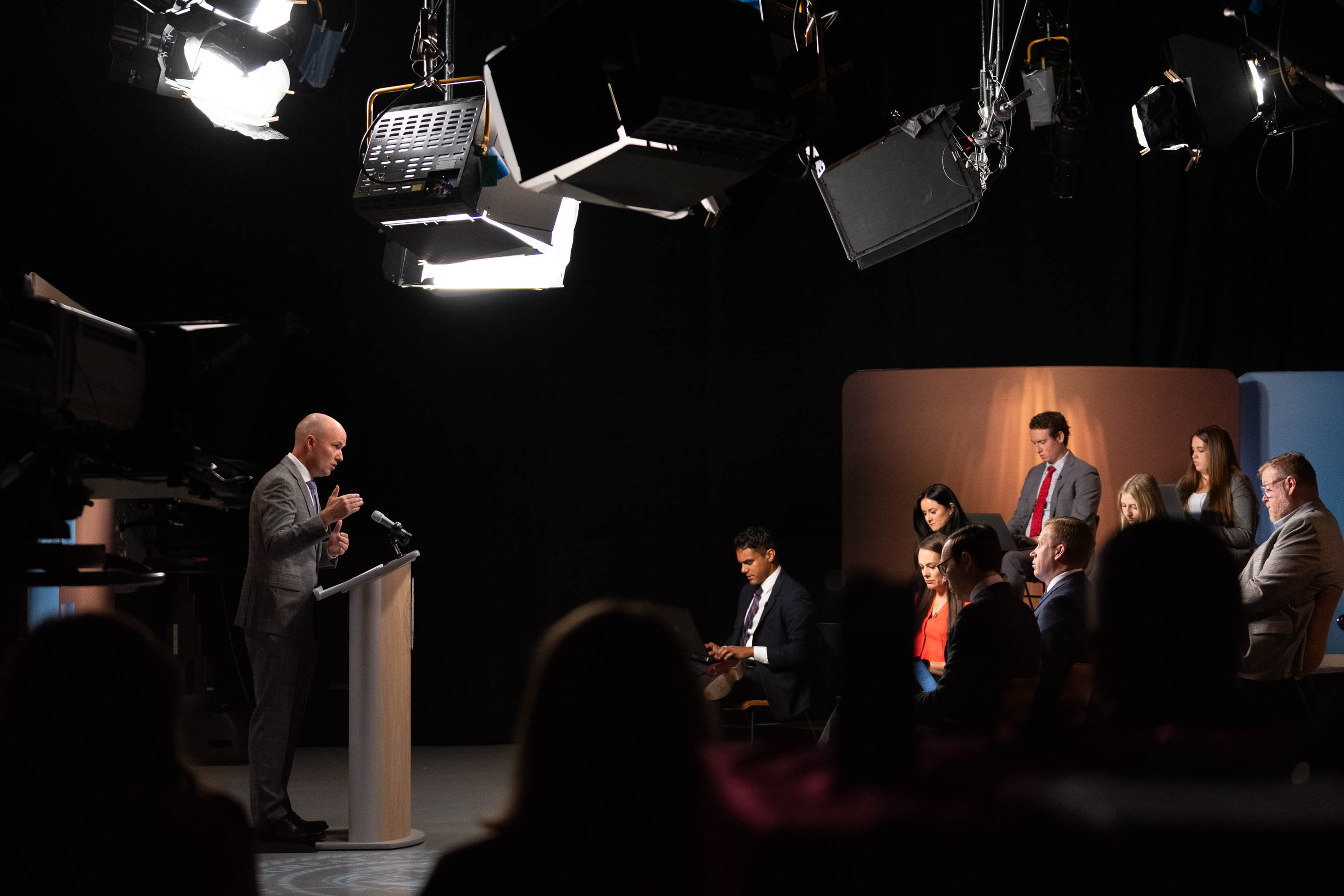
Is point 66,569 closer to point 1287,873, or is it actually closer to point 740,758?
point 740,758

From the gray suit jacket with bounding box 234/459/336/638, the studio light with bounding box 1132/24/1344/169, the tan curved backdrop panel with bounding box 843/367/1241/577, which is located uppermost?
the studio light with bounding box 1132/24/1344/169

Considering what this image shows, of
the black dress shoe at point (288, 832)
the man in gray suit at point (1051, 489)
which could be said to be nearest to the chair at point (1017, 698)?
the black dress shoe at point (288, 832)

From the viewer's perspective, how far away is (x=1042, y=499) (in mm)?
5918

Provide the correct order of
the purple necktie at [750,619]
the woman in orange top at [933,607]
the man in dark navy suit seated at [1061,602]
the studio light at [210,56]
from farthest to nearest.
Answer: the purple necktie at [750,619]
the woman in orange top at [933,607]
the studio light at [210,56]
the man in dark navy suit seated at [1061,602]

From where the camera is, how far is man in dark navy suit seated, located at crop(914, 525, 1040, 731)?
2.75m

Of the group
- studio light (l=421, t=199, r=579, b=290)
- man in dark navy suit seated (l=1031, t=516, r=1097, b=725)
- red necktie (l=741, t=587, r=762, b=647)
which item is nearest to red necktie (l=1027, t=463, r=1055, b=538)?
red necktie (l=741, t=587, r=762, b=647)

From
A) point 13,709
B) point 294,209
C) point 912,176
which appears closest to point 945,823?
point 13,709

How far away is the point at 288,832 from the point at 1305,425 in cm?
521

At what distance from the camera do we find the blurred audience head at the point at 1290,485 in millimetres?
4219

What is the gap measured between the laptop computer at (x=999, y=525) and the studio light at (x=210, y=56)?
3541mm

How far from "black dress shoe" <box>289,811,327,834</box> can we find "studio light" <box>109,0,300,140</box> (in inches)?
95.4

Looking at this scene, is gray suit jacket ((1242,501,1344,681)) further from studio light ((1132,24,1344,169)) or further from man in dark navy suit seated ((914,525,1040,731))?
man in dark navy suit seated ((914,525,1040,731))

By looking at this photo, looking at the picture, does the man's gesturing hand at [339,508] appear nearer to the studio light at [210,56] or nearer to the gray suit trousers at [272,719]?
the gray suit trousers at [272,719]

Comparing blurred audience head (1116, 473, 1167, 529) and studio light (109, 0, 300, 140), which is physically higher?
studio light (109, 0, 300, 140)
